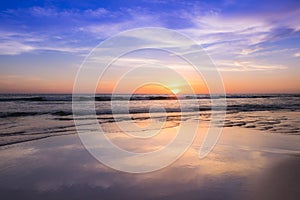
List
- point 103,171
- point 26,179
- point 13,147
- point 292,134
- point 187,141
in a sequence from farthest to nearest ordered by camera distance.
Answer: point 292,134
point 187,141
point 13,147
point 103,171
point 26,179

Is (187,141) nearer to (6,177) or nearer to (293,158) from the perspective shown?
(293,158)

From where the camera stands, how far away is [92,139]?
9.69m

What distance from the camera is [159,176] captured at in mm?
5371

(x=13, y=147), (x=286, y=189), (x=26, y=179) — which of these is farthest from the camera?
(x=13, y=147)

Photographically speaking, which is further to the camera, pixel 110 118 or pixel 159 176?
pixel 110 118

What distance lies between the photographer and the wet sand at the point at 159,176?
4473 millimetres

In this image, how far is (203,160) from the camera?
262 inches

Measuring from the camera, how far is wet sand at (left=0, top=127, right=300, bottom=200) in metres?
4.47

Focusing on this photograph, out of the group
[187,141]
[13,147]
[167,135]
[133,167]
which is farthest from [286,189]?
[13,147]

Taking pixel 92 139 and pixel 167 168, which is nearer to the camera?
pixel 167 168

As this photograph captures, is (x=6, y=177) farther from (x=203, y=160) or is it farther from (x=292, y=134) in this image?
(x=292, y=134)

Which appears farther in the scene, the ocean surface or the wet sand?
the ocean surface

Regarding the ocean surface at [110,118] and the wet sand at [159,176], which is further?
the ocean surface at [110,118]

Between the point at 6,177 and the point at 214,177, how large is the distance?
427cm
